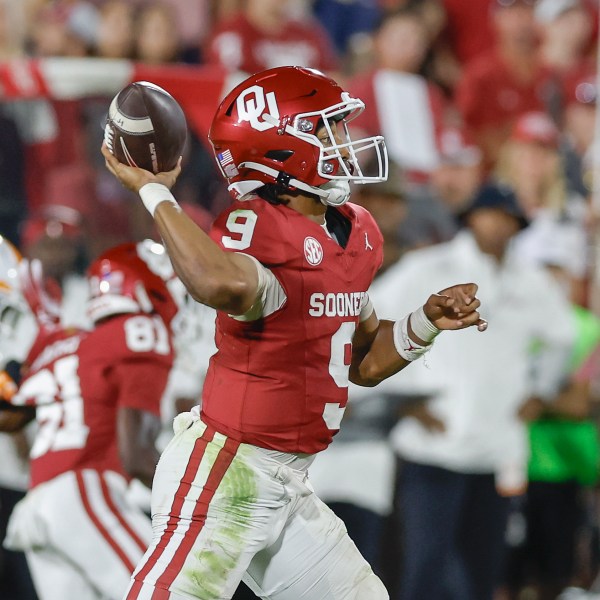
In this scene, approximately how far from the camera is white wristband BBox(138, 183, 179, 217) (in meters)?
3.53

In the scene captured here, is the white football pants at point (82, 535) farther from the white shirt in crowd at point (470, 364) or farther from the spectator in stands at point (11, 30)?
the spectator in stands at point (11, 30)

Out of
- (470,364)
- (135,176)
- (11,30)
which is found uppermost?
(135,176)

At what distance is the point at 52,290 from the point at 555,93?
4669 mm

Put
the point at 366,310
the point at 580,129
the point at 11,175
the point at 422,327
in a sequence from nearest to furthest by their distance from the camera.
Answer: the point at 422,327 < the point at 366,310 < the point at 11,175 < the point at 580,129

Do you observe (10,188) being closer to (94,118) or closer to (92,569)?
(94,118)

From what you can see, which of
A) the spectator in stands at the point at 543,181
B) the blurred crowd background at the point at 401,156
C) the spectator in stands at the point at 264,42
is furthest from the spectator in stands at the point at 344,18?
the spectator in stands at the point at 543,181

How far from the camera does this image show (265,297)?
3611 mm

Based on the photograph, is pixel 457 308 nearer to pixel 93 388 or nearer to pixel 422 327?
pixel 422 327

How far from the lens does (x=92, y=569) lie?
478 centimetres

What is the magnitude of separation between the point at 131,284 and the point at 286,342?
122cm

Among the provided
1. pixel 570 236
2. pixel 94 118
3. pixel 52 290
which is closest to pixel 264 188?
pixel 52 290

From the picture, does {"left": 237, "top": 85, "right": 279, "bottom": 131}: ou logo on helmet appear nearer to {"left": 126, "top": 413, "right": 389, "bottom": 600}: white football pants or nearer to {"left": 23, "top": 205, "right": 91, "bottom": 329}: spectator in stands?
{"left": 126, "top": 413, "right": 389, "bottom": 600}: white football pants

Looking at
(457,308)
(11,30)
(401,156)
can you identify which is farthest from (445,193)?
(457,308)

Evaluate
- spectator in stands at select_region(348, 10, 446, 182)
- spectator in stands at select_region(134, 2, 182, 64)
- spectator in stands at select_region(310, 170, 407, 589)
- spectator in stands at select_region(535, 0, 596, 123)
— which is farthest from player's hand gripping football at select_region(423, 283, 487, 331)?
spectator in stands at select_region(535, 0, 596, 123)
